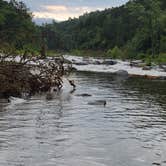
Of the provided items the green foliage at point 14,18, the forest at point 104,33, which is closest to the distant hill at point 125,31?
the forest at point 104,33

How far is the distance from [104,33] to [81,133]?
13795cm

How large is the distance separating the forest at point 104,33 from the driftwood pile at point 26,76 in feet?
5.37

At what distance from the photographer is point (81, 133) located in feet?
42.5

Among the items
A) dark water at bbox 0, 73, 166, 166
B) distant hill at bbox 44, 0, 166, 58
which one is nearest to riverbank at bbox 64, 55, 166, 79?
dark water at bbox 0, 73, 166, 166

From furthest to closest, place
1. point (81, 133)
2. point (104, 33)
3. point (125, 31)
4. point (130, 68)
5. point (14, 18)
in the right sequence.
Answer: point (104, 33) < point (125, 31) < point (14, 18) < point (130, 68) < point (81, 133)

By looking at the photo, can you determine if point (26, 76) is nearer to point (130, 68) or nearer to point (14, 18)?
point (130, 68)

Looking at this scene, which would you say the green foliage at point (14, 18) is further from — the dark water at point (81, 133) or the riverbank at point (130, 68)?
the dark water at point (81, 133)

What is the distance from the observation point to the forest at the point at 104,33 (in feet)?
254

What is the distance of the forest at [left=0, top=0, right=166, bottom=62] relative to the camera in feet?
254

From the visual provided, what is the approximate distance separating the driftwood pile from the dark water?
1146 millimetres

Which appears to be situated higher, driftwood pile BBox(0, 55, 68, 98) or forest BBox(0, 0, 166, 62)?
forest BBox(0, 0, 166, 62)

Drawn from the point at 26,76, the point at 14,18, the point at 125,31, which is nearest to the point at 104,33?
the point at 125,31

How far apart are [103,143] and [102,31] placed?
140942mm

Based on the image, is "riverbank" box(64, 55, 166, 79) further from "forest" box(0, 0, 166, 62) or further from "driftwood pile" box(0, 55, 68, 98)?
"driftwood pile" box(0, 55, 68, 98)
